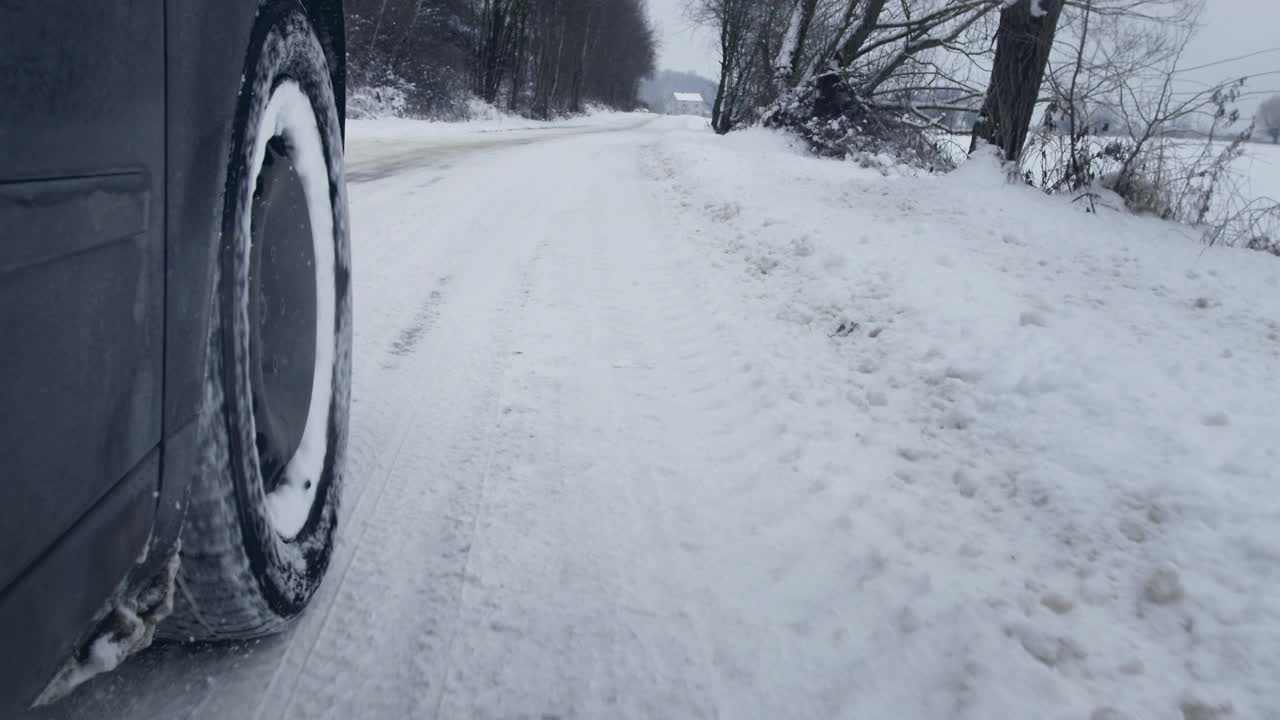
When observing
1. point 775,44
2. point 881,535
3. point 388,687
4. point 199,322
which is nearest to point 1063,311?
point 881,535

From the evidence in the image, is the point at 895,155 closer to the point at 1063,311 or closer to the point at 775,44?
the point at 775,44

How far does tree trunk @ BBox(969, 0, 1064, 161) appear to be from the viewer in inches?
302

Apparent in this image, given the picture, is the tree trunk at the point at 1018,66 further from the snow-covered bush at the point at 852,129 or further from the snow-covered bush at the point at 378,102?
the snow-covered bush at the point at 378,102

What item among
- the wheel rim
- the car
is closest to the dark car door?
the car

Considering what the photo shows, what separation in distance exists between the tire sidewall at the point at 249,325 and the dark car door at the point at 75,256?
16 centimetres

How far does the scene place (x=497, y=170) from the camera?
10016mm

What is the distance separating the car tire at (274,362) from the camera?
108 centimetres

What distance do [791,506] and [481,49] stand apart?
113 ft

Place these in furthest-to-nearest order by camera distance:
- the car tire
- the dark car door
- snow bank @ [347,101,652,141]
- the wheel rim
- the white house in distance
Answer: the white house in distance, snow bank @ [347,101,652,141], the wheel rim, the car tire, the dark car door

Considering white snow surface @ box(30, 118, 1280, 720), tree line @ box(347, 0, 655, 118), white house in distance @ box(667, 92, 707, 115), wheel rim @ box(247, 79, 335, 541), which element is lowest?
white snow surface @ box(30, 118, 1280, 720)

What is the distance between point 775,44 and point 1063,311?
18400 mm

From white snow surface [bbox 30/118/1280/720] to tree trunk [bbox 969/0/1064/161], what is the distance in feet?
12.7

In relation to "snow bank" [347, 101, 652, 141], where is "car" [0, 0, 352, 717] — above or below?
below

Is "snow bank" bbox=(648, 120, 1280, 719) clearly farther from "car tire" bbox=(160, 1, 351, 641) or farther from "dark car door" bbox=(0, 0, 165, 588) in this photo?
"dark car door" bbox=(0, 0, 165, 588)
